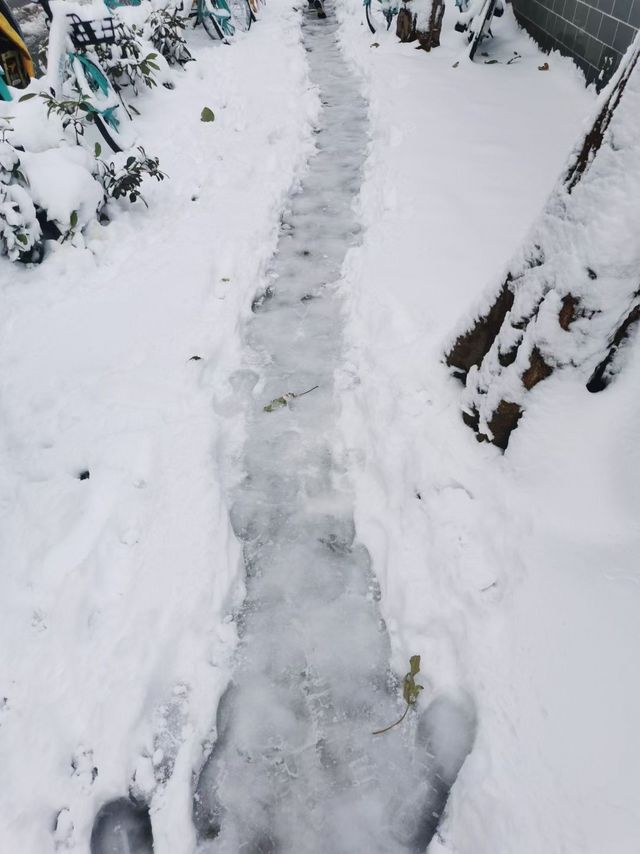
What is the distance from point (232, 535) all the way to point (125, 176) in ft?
11.3

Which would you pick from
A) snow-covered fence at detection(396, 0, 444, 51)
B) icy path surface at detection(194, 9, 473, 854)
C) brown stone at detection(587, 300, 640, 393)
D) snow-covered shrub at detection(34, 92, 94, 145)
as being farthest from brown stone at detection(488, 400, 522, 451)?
snow-covered fence at detection(396, 0, 444, 51)

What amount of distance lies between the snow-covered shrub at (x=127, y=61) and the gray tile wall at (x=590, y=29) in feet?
15.8

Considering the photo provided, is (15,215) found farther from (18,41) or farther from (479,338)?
(18,41)

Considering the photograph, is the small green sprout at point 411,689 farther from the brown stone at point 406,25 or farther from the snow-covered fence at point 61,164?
the brown stone at point 406,25

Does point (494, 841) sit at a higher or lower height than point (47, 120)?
lower

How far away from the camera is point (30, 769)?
5.31 feet

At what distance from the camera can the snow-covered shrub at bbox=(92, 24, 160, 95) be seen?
555 cm

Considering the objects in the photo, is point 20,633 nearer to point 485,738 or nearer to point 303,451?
point 303,451

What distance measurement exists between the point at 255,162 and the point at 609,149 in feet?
14.9

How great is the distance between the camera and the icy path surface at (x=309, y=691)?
1577 mm

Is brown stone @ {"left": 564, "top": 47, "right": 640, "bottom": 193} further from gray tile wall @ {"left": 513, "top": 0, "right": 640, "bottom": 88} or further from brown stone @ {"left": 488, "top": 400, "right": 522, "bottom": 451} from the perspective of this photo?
gray tile wall @ {"left": 513, "top": 0, "right": 640, "bottom": 88}

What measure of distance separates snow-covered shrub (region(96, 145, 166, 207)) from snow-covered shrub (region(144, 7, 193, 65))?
11.9ft

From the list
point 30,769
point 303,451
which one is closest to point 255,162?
point 303,451

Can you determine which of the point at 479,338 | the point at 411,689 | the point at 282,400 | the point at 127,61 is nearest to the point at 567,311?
the point at 479,338
